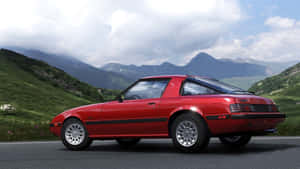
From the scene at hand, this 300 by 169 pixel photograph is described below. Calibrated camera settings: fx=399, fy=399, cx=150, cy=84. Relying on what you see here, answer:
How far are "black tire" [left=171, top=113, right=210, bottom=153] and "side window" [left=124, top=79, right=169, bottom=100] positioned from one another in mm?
915

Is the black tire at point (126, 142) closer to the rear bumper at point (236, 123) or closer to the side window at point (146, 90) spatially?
the side window at point (146, 90)

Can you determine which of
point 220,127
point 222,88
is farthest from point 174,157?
point 222,88

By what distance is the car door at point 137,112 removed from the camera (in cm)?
853

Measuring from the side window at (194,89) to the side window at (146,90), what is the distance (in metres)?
0.49

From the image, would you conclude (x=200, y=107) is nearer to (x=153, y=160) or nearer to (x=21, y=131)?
(x=153, y=160)

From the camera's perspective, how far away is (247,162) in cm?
665

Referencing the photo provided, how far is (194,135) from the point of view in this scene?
26.0 ft

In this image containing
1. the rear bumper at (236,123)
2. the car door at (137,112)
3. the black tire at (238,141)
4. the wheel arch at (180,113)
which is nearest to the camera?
the rear bumper at (236,123)

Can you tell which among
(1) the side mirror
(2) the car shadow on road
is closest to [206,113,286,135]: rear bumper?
(2) the car shadow on road

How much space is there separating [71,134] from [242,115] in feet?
14.3

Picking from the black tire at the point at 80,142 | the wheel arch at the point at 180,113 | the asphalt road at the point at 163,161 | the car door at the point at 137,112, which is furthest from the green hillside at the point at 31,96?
the wheel arch at the point at 180,113

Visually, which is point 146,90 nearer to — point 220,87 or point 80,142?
point 220,87

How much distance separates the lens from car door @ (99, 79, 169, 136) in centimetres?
853

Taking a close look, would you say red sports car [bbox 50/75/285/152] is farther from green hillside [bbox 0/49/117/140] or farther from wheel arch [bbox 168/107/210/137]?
green hillside [bbox 0/49/117/140]
